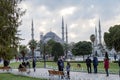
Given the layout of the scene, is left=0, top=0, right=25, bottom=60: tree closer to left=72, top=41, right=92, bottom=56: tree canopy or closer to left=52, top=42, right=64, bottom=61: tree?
left=52, top=42, right=64, bottom=61: tree

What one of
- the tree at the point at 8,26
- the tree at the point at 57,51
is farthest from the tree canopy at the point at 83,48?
the tree at the point at 8,26

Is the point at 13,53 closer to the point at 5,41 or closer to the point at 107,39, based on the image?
the point at 5,41

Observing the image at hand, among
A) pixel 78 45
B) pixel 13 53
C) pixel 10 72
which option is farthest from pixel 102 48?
pixel 13 53

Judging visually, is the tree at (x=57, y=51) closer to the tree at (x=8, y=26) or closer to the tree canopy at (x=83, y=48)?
the tree canopy at (x=83, y=48)

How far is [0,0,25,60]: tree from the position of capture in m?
24.6

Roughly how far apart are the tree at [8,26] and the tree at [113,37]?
128ft

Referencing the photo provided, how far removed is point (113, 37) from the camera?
64.8 m

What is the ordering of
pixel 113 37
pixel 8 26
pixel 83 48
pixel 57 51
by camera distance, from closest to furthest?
pixel 8 26, pixel 113 37, pixel 57 51, pixel 83 48

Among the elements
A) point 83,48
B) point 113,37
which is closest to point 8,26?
point 113,37

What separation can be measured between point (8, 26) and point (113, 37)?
42.0m

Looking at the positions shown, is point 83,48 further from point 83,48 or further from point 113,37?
point 113,37

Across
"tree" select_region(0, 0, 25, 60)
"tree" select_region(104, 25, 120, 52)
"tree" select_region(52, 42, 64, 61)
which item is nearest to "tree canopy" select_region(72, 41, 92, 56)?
"tree" select_region(52, 42, 64, 61)

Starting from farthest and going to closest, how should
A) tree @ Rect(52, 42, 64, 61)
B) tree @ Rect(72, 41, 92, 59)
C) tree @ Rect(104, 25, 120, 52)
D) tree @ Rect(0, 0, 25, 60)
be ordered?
tree @ Rect(72, 41, 92, 59), tree @ Rect(52, 42, 64, 61), tree @ Rect(104, 25, 120, 52), tree @ Rect(0, 0, 25, 60)

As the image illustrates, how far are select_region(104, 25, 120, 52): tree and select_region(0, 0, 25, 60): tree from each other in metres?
39.0
